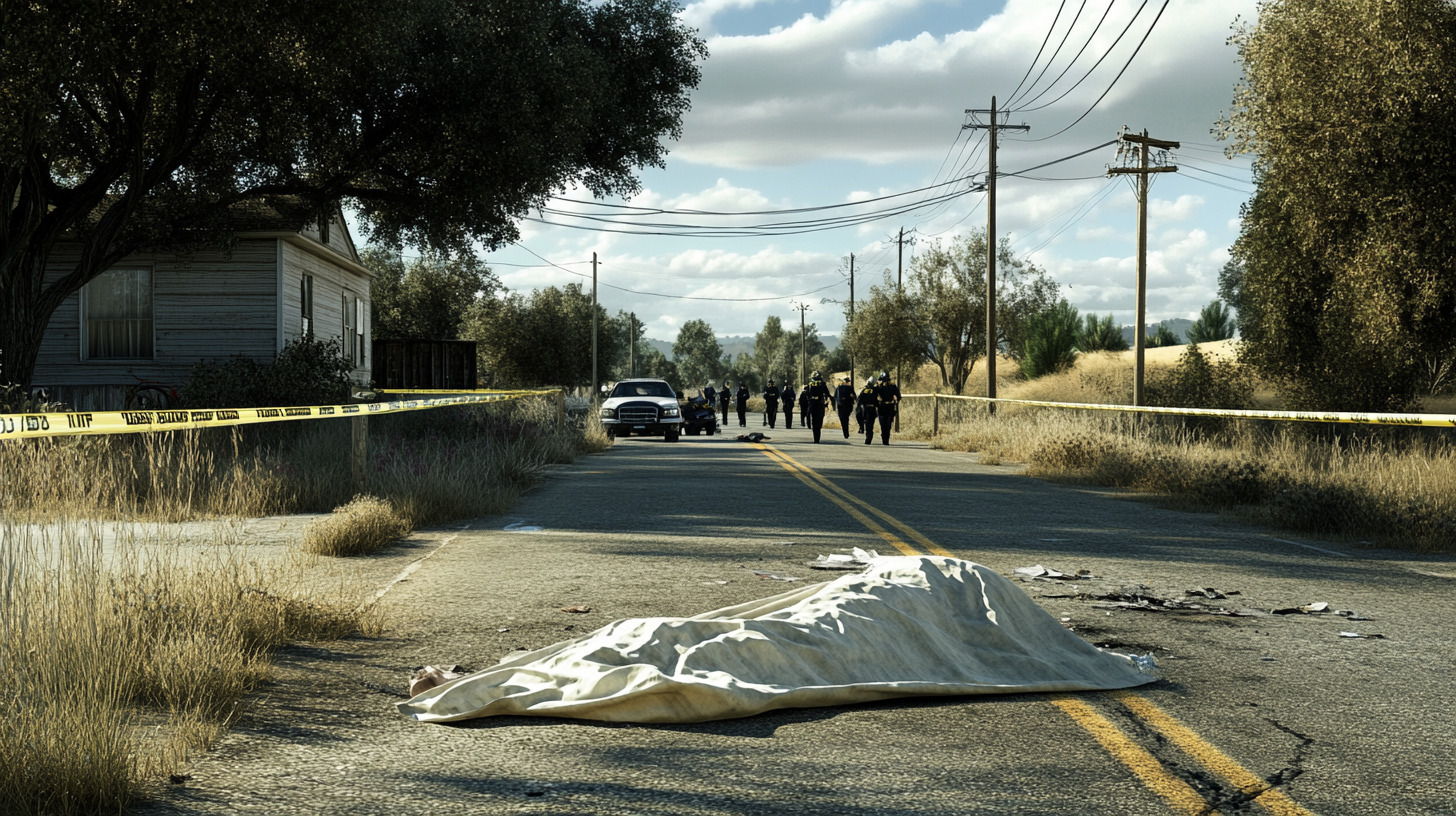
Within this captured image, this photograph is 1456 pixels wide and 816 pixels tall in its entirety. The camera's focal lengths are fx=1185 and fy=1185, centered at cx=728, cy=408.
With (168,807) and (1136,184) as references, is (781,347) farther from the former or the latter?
(168,807)

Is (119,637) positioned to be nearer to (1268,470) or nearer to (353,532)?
(353,532)

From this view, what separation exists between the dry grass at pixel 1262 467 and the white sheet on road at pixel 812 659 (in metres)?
6.59

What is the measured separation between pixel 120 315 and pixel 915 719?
987 inches

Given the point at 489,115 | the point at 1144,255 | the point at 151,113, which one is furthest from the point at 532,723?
the point at 1144,255

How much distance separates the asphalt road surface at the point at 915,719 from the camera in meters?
3.81

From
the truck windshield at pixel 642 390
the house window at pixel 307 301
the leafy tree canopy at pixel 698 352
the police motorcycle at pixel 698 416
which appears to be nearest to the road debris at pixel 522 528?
the house window at pixel 307 301

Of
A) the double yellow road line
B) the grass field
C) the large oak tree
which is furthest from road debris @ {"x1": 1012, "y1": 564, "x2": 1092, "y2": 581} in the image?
the large oak tree

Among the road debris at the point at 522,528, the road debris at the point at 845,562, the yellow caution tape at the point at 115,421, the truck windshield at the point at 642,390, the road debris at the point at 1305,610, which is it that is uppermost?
the truck windshield at the point at 642,390

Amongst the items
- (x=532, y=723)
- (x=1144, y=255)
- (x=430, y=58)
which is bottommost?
(x=532, y=723)

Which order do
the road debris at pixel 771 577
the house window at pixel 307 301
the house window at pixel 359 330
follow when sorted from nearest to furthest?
the road debris at pixel 771 577 → the house window at pixel 307 301 → the house window at pixel 359 330

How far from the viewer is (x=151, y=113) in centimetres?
1998

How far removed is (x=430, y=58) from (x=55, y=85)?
6098mm

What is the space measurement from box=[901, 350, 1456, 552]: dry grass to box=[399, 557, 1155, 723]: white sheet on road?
259 inches

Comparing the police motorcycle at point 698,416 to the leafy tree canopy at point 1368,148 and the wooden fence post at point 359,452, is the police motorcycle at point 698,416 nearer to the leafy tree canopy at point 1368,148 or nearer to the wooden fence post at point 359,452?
the leafy tree canopy at point 1368,148
